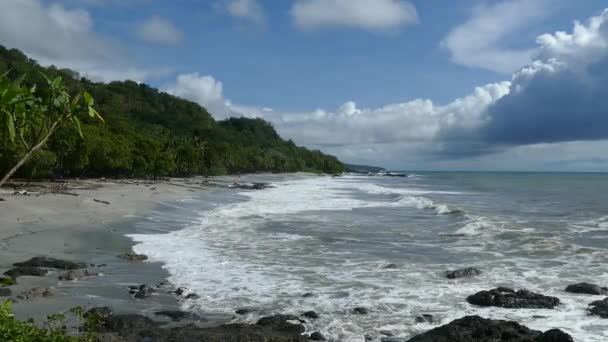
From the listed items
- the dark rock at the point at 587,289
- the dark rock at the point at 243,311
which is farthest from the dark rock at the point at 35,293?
the dark rock at the point at 587,289

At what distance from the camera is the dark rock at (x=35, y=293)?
33.0 feet

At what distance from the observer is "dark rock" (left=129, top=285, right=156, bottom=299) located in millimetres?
10977

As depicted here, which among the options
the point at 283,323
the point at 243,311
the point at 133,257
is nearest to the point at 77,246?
the point at 133,257

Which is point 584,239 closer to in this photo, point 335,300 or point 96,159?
point 335,300

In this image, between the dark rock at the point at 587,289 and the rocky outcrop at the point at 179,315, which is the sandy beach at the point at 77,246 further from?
the dark rock at the point at 587,289

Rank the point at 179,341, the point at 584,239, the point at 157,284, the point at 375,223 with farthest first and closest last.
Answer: the point at 375,223
the point at 584,239
the point at 157,284
the point at 179,341

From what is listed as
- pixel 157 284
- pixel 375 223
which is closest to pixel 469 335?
pixel 157 284

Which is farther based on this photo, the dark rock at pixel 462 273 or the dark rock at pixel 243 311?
the dark rock at pixel 462 273

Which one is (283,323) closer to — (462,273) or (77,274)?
(77,274)

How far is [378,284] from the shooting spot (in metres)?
12.8

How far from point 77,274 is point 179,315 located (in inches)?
162

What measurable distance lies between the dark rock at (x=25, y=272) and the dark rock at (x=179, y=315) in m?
4.17

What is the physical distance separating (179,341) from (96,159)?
4805 centimetres

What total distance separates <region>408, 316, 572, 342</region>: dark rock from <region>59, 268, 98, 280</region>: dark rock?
323 inches
